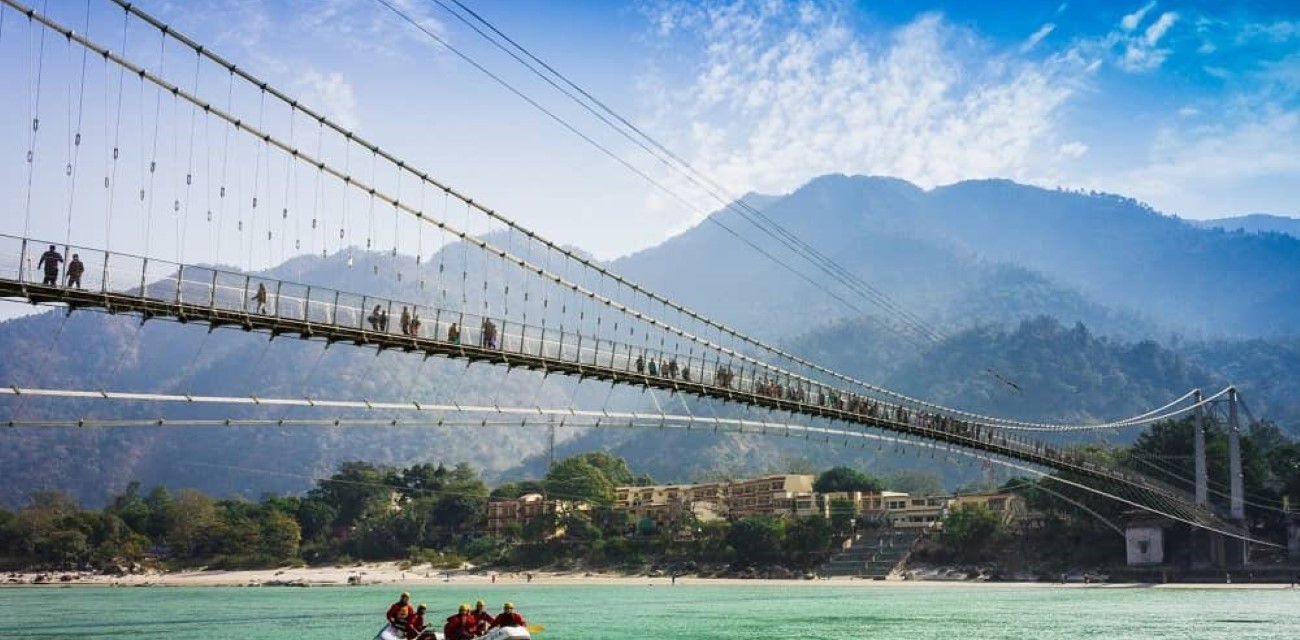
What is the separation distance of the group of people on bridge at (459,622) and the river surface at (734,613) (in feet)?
58.9

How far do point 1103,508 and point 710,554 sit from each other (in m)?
38.2

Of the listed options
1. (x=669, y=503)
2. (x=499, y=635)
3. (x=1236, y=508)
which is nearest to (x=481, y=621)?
(x=499, y=635)

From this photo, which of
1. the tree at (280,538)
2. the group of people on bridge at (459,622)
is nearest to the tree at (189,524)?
the tree at (280,538)

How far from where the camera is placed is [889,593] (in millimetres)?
81188

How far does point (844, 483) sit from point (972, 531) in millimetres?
35284

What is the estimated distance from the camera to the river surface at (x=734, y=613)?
157 ft

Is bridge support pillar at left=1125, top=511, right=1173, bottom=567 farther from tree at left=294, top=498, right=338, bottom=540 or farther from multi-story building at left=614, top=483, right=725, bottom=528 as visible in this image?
tree at left=294, top=498, right=338, bottom=540

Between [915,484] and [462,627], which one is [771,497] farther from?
[462,627]

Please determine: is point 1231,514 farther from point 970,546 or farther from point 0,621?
point 0,621

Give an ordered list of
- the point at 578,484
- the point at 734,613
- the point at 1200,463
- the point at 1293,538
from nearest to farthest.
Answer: the point at 734,613 → the point at 1293,538 → the point at 1200,463 → the point at 578,484

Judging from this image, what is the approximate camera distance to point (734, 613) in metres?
61.0

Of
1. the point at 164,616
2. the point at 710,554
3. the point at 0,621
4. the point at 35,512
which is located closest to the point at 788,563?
the point at 710,554

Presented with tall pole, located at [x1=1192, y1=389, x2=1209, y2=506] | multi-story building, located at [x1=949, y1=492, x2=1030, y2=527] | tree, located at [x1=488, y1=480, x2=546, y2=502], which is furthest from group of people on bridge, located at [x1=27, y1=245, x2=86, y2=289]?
tree, located at [x1=488, y1=480, x2=546, y2=502]

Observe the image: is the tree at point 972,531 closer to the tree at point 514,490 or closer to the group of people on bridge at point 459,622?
the tree at point 514,490
